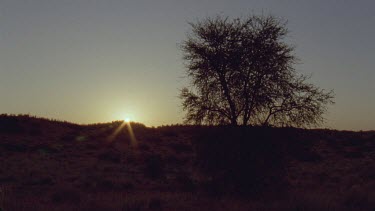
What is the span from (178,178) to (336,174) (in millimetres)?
12397

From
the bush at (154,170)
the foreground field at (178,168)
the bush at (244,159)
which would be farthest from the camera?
the bush at (154,170)

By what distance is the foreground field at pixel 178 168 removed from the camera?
18.6m

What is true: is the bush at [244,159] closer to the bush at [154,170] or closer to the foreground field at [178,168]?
the foreground field at [178,168]

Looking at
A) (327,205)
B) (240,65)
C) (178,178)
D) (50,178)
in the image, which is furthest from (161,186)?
(327,205)

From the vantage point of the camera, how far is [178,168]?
123 ft

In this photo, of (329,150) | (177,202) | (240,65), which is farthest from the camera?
(329,150)

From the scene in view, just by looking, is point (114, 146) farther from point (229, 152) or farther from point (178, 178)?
point (229, 152)

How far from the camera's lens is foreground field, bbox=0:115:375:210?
1864 cm

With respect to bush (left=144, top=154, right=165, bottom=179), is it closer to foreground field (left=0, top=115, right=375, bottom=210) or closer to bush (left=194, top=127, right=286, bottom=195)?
foreground field (left=0, top=115, right=375, bottom=210)

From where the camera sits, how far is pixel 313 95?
24.0m

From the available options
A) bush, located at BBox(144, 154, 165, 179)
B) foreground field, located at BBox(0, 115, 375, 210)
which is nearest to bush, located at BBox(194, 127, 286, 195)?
foreground field, located at BBox(0, 115, 375, 210)

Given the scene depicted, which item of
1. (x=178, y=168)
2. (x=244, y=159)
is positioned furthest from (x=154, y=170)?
(x=244, y=159)

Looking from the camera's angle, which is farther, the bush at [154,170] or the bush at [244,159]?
the bush at [154,170]

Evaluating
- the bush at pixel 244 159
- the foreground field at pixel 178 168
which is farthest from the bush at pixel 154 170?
the bush at pixel 244 159
